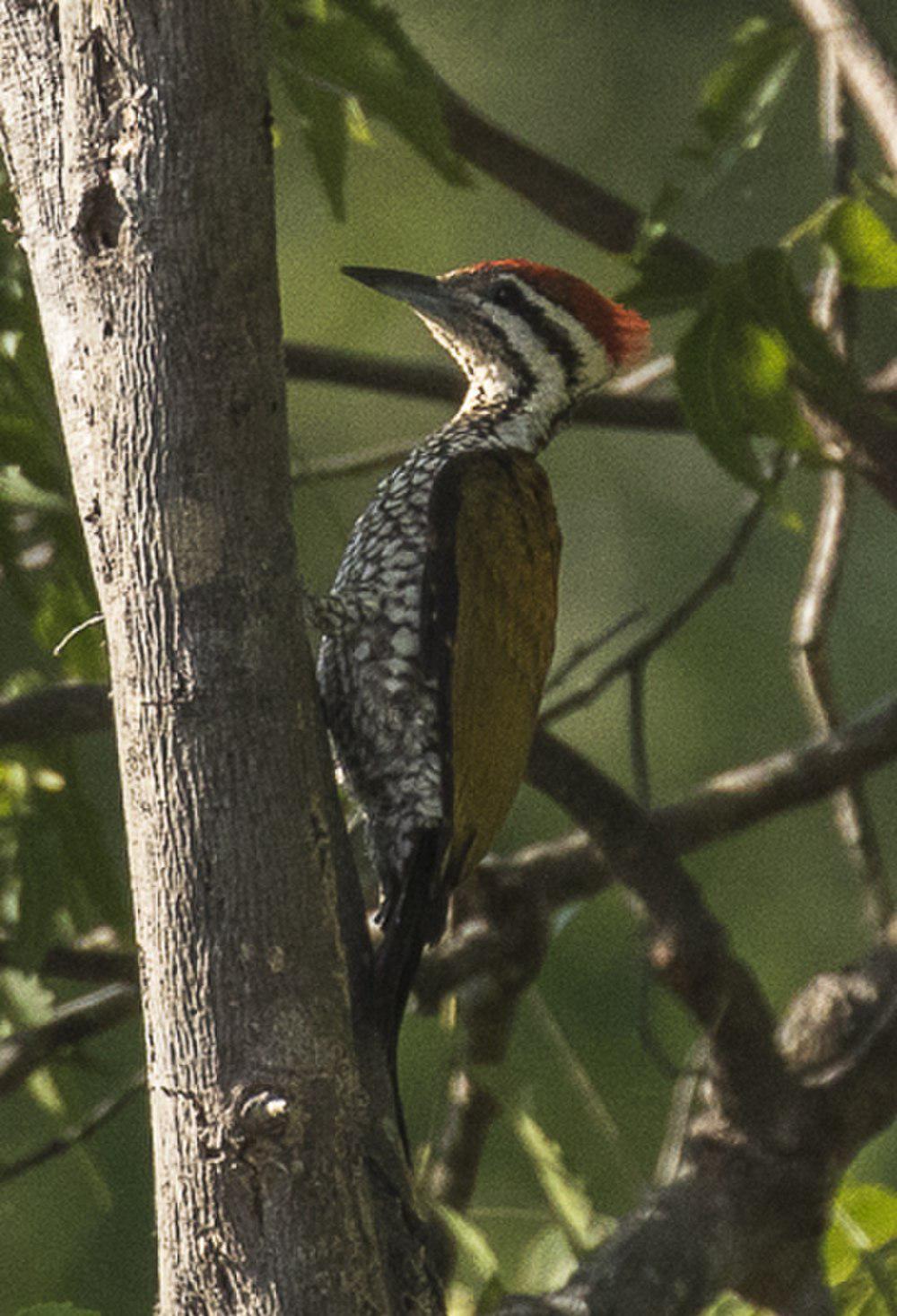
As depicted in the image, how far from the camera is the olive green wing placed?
9.93 ft

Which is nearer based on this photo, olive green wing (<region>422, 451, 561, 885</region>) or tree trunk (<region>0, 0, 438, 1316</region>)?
tree trunk (<region>0, 0, 438, 1316</region>)

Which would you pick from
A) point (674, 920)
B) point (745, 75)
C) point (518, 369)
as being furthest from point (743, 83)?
point (674, 920)

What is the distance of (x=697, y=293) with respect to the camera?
3.04 m

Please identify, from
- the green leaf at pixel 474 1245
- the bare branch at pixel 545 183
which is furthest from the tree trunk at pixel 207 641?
the bare branch at pixel 545 183

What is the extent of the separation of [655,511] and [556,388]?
4.63m

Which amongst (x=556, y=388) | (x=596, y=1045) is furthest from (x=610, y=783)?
(x=596, y=1045)

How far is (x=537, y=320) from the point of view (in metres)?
3.69

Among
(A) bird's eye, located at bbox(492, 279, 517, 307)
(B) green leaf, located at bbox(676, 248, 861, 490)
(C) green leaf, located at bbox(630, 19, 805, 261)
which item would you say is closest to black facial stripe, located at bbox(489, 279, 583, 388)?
(A) bird's eye, located at bbox(492, 279, 517, 307)

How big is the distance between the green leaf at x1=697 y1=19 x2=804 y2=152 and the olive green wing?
1.04 metres

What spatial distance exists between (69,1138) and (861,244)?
2238 mm

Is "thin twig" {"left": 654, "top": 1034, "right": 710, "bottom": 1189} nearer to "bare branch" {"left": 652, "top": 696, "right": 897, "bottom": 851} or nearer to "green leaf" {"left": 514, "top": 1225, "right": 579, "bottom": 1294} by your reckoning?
"green leaf" {"left": 514, "top": 1225, "right": 579, "bottom": 1294}

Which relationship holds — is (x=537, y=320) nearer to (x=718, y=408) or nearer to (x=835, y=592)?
(x=718, y=408)

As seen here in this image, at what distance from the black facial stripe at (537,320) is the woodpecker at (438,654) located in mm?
250

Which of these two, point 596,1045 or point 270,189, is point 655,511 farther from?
point 270,189
